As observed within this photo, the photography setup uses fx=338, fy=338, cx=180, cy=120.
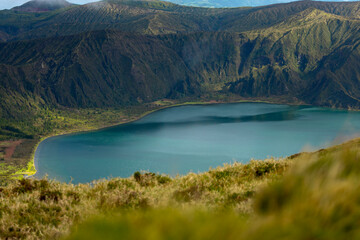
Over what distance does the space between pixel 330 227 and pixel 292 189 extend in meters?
1.00

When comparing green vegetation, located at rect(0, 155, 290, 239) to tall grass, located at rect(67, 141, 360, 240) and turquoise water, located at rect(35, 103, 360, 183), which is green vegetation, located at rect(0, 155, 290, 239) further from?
turquoise water, located at rect(35, 103, 360, 183)

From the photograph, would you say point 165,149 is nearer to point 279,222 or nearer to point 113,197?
point 113,197

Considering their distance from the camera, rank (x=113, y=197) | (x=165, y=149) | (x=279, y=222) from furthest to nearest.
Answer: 1. (x=165, y=149)
2. (x=113, y=197)
3. (x=279, y=222)

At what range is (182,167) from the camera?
4638 inches

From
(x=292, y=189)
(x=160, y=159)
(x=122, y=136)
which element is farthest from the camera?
(x=122, y=136)

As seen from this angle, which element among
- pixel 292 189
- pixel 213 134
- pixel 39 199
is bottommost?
pixel 213 134

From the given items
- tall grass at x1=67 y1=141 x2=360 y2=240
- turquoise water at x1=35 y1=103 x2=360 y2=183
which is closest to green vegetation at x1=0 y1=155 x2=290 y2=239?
tall grass at x1=67 y1=141 x2=360 y2=240

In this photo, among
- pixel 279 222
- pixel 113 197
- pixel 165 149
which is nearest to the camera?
pixel 279 222

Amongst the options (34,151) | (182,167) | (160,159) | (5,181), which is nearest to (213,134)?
(160,159)

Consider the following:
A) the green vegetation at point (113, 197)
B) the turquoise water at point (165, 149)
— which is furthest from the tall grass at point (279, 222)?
the turquoise water at point (165, 149)

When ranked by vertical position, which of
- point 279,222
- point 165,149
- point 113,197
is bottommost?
point 165,149

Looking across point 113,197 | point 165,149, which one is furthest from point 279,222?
point 165,149

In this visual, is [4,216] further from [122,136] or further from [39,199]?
[122,136]

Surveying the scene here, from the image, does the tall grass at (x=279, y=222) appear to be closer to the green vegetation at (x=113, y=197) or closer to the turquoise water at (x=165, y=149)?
the green vegetation at (x=113, y=197)
